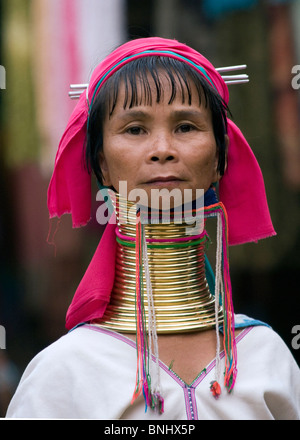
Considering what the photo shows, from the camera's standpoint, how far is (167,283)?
7.65 ft

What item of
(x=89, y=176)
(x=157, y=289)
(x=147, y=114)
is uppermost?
(x=147, y=114)

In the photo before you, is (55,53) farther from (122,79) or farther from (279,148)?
(122,79)

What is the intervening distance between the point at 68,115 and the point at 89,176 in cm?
236

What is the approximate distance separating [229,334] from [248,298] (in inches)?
160

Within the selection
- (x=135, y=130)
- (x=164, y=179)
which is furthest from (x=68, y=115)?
(x=164, y=179)

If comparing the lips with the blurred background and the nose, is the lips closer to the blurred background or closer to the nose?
the nose

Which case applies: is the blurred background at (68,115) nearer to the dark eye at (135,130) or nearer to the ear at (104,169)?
the ear at (104,169)

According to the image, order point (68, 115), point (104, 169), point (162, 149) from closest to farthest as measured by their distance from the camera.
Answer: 1. point (162, 149)
2. point (104, 169)
3. point (68, 115)

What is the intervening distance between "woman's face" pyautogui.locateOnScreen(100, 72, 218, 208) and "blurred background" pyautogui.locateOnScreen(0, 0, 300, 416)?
97.3 inches

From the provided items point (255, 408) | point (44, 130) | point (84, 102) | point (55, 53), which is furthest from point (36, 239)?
point (255, 408)

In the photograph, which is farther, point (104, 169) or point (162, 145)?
point (104, 169)

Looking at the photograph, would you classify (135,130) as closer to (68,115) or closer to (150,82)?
(150,82)
